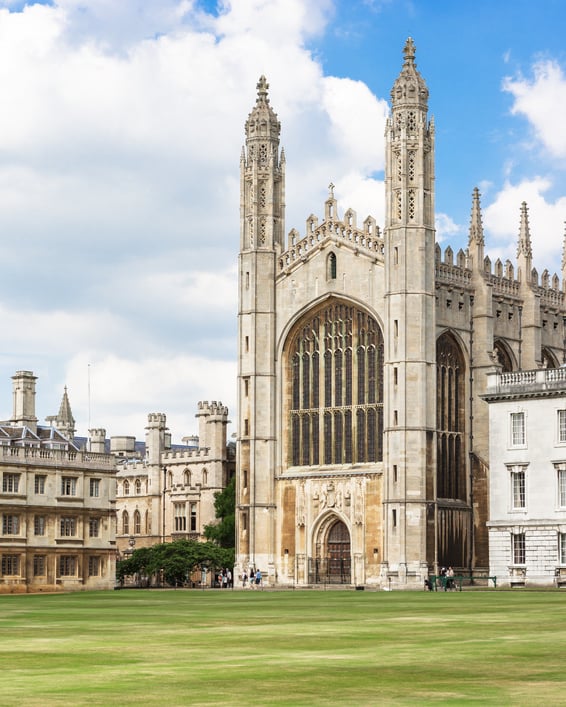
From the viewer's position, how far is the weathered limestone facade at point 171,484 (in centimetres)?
9700

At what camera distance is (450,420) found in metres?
77.0

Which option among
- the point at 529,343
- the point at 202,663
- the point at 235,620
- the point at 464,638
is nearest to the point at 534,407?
the point at 529,343

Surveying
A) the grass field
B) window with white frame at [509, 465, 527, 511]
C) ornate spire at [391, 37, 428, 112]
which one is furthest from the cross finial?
the grass field

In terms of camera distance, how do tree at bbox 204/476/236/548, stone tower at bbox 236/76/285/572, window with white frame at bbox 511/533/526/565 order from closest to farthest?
1. window with white frame at bbox 511/533/526/565
2. stone tower at bbox 236/76/285/572
3. tree at bbox 204/476/236/548

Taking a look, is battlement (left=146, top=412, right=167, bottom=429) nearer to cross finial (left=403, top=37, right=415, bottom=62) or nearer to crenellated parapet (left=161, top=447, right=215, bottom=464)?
crenellated parapet (left=161, top=447, right=215, bottom=464)

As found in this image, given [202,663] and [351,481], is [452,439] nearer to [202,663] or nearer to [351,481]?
[351,481]

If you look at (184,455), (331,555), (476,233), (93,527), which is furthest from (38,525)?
(476,233)

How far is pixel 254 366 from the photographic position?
8144 centimetres

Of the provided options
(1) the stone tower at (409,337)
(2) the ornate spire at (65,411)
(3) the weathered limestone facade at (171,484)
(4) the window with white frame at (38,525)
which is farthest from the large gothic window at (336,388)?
(2) the ornate spire at (65,411)

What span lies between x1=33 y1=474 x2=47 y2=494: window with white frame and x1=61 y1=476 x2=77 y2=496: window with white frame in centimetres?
122

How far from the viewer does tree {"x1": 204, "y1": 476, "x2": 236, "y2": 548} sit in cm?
8981

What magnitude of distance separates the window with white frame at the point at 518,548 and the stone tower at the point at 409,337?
556cm

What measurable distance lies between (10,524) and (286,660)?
53.7 meters

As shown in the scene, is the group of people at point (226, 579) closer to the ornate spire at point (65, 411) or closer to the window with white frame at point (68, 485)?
the window with white frame at point (68, 485)
